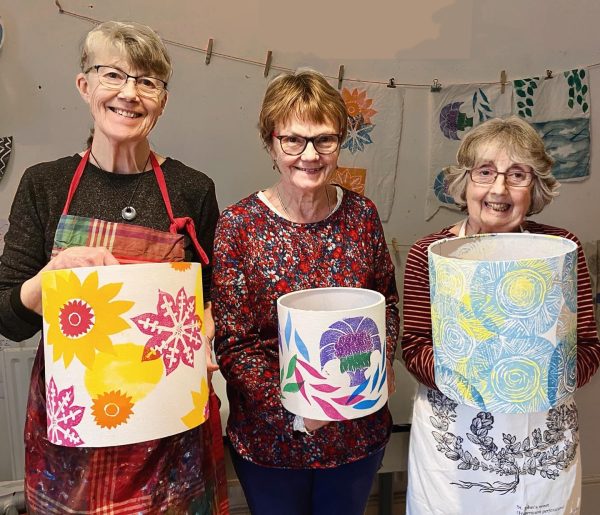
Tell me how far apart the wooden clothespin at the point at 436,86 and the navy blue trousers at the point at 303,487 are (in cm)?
129

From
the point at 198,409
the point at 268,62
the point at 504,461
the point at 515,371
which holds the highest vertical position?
the point at 268,62

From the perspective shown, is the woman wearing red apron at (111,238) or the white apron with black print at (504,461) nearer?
the woman wearing red apron at (111,238)

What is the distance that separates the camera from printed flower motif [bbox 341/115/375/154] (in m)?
1.92

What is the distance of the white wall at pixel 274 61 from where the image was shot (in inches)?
67.6

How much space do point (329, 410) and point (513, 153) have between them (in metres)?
0.62

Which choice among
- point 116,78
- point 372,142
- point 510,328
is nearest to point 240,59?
point 372,142

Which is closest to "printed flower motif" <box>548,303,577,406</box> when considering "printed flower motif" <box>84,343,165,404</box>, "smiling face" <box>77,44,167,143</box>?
"printed flower motif" <box>84,343,165,404</box>

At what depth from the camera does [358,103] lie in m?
1.91

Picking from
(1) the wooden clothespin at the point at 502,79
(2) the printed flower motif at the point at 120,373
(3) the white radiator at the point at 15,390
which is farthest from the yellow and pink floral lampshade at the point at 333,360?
(1) the wooden clothespin at the point at 502,79

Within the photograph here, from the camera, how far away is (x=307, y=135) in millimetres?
1077

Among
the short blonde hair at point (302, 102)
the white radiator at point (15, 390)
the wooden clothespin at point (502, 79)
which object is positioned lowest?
the white radiator at point (15, 390)

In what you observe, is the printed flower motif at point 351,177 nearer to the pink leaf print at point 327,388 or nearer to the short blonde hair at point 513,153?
the short blonde hair at point 513,153

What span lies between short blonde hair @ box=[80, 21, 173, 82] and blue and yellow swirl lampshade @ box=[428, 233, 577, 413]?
2.02 feet

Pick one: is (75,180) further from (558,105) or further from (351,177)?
(558,105)
